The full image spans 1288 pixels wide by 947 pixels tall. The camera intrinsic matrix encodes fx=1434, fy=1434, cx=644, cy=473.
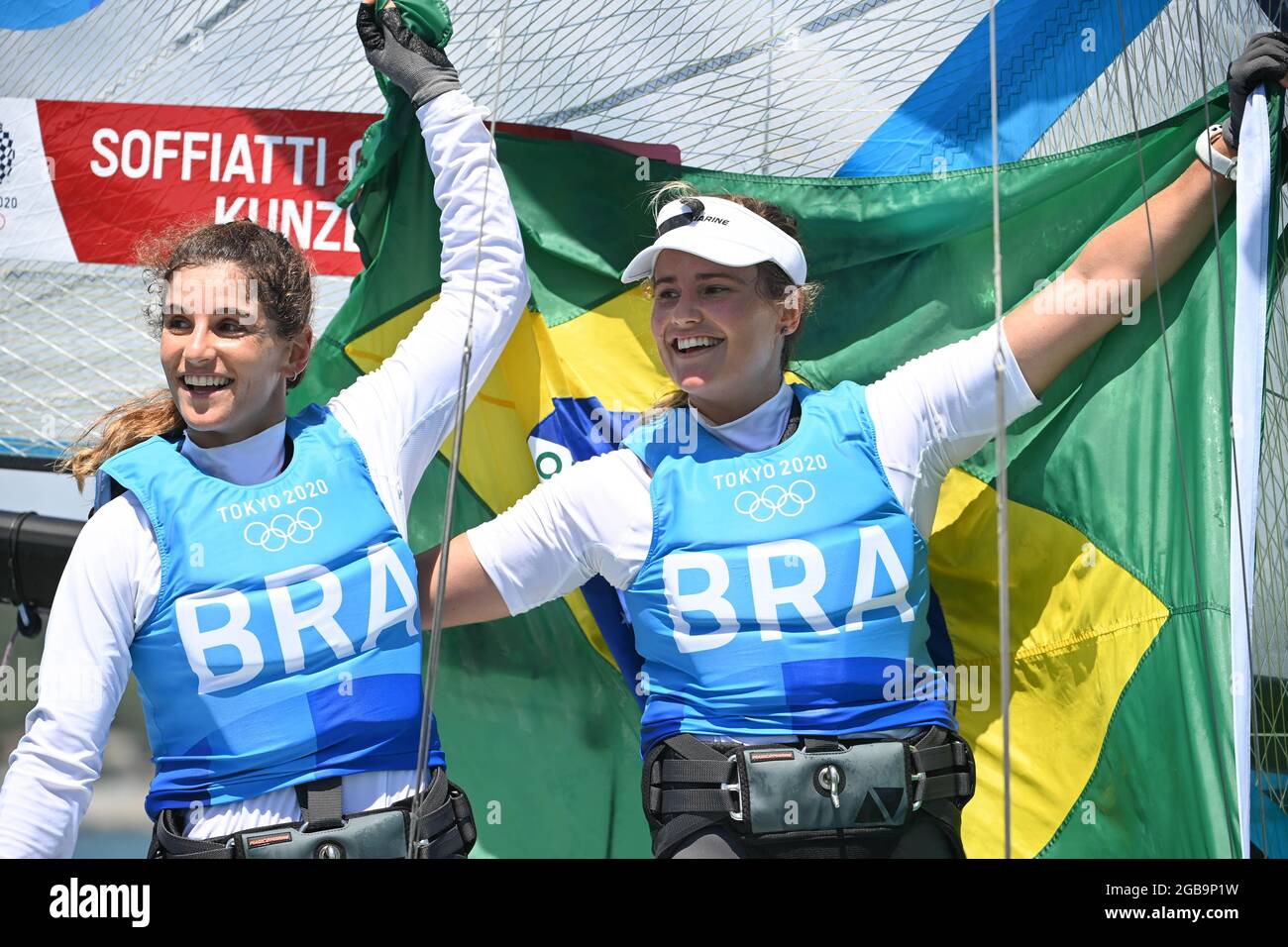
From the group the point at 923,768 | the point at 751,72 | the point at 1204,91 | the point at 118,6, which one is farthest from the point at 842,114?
the point at 118,6

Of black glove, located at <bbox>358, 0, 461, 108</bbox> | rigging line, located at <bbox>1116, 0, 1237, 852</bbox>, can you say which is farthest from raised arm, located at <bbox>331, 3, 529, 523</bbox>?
rigging line, located at <bbox>1116, 0, 1237, 852</bbox>

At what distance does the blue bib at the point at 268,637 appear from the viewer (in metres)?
1.84

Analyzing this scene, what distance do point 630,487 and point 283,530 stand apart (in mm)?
481

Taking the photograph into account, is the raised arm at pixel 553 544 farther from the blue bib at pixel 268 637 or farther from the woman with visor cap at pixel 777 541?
the blue bib at pixel 268 637

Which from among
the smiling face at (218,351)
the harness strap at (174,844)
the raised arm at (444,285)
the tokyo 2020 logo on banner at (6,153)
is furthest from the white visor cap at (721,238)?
the tokyo 2020 logo on banner at (6,153)

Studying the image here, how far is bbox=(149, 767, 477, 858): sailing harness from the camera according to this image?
1.76 metres

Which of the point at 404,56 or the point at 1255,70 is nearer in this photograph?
the point at 1255,70

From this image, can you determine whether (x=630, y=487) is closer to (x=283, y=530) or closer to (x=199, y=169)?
(x=283, y=530)

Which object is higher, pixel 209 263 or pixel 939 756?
pixel 209 263

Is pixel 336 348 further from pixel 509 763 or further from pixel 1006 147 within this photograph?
pixel 1006 147

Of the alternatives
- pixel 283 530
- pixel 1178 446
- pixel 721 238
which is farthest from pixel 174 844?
pixel 1178 446

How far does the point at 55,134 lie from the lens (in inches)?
117

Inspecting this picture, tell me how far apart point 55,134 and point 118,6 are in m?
0.30

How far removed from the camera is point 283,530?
6.27 ft
